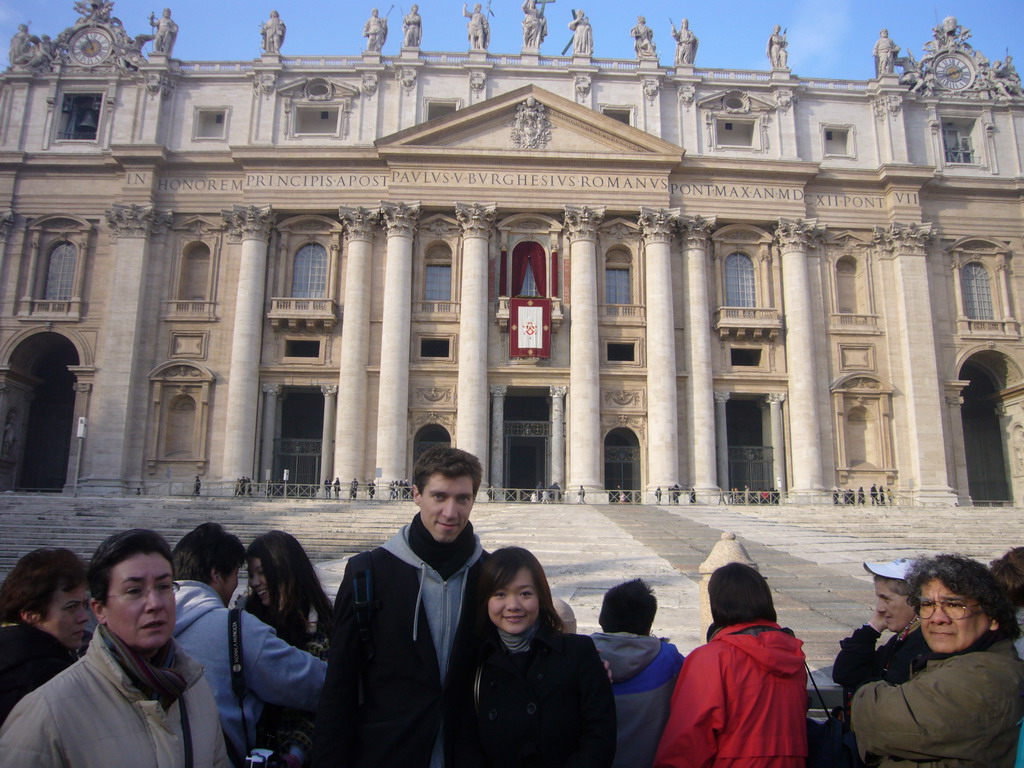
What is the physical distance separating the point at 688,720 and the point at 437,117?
3300 cm

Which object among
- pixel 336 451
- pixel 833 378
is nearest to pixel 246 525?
pixel 336 451

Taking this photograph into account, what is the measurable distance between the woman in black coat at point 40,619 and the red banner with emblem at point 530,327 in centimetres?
2859

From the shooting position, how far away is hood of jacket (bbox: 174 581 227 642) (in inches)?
164

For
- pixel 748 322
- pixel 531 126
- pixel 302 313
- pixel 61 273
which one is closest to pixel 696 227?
pixel 748 322

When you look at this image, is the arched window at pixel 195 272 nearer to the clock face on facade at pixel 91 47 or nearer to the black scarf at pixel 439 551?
the clock face on facade at pixel 91 47

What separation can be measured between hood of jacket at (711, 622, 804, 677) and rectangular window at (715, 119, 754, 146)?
35727mm

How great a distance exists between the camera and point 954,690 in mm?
3412

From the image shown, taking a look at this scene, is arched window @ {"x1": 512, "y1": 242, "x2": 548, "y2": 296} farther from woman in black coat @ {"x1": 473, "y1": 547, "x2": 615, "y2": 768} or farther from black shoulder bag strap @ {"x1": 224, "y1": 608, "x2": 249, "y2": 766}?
woman in black coat @ {"x1": 473, "y1": 547, "x2": 615, "y2": 768}

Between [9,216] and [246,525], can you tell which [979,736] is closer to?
[246,525]

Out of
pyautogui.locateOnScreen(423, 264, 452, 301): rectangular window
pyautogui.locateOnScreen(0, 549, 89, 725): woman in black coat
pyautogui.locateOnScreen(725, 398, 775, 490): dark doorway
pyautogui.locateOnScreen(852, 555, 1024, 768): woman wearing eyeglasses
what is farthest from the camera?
pyautogui.locateOnScreen(423, 264, 452, 301): rectangular window

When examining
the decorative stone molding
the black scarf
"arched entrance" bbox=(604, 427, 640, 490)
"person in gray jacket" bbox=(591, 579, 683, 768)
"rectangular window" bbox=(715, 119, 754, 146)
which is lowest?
"person in gray jacket" bbox=(591, 579, 683, 768)

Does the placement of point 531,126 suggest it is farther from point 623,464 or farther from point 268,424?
point 268,424

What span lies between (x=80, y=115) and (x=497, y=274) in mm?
21491

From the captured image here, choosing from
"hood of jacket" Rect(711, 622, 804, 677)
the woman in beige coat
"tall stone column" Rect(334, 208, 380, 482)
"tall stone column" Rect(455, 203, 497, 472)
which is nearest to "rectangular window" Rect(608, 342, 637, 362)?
"tall stone column" Rect(455, 203, 497, 472)
